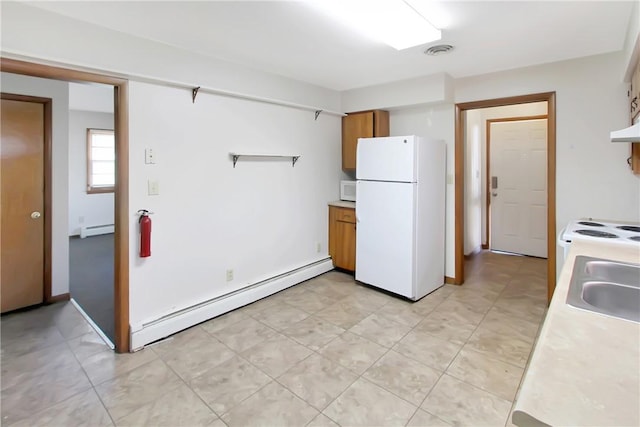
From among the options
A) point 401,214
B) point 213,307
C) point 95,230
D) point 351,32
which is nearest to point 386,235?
point 401,214

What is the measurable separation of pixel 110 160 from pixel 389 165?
6.45 meters

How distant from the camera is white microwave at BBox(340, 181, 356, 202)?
422cm

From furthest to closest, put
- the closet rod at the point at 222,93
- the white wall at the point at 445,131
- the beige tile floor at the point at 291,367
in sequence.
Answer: the white wall at the point at 445,131, the closet rod at the point at 222,93, the beige tile floor at the point at 291,367

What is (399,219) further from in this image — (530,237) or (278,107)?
(530,237)

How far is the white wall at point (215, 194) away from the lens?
8.50 ft

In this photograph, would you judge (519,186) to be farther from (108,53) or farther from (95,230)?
(95,230)

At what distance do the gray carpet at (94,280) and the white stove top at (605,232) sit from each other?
356cm

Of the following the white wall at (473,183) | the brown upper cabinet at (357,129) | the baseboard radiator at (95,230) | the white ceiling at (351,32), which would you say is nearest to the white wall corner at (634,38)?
the white ceiling at (351,32)

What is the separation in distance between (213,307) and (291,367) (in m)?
1.08

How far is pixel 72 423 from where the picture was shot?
5.82 feet

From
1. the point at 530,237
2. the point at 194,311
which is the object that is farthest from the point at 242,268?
the point at 530,237

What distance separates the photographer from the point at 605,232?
227 centimetres

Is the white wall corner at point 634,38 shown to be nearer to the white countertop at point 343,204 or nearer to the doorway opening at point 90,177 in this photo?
the white countertop at point 343,204

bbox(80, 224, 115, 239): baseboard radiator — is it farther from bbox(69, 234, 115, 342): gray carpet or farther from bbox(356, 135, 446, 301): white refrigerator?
bbox(356, 135, 446, 301): white refrigerator
